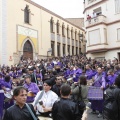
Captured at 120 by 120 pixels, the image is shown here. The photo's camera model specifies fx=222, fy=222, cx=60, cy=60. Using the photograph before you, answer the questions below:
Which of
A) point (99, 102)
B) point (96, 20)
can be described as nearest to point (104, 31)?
point (96, 20)

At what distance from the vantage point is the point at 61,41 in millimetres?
35531

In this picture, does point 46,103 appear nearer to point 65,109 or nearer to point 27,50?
point 65,109

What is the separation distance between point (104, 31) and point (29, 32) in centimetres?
889

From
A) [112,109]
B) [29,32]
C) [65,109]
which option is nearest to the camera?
[65,109]

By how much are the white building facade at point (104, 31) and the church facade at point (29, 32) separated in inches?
253

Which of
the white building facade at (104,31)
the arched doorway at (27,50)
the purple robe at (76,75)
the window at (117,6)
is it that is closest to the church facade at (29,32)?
the arched doorway at (27,50)

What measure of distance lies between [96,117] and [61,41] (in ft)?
90.7

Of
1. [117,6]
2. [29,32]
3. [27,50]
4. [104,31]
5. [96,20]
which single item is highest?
[117,6]

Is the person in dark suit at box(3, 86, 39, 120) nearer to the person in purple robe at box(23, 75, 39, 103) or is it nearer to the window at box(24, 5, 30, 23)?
the person in purple robe at box(23, 75, 39, 103)

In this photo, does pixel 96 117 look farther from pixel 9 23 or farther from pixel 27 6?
pixel 27 6

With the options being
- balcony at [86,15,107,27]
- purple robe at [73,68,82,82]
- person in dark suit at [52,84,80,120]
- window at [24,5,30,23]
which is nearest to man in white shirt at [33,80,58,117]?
person in dark suit at [52,84,80,120]

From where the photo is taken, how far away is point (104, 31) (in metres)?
25.6

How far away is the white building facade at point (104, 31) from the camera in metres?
25.1

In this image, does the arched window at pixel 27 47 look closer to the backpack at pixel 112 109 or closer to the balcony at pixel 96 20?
the balcony at pixel 96 20
